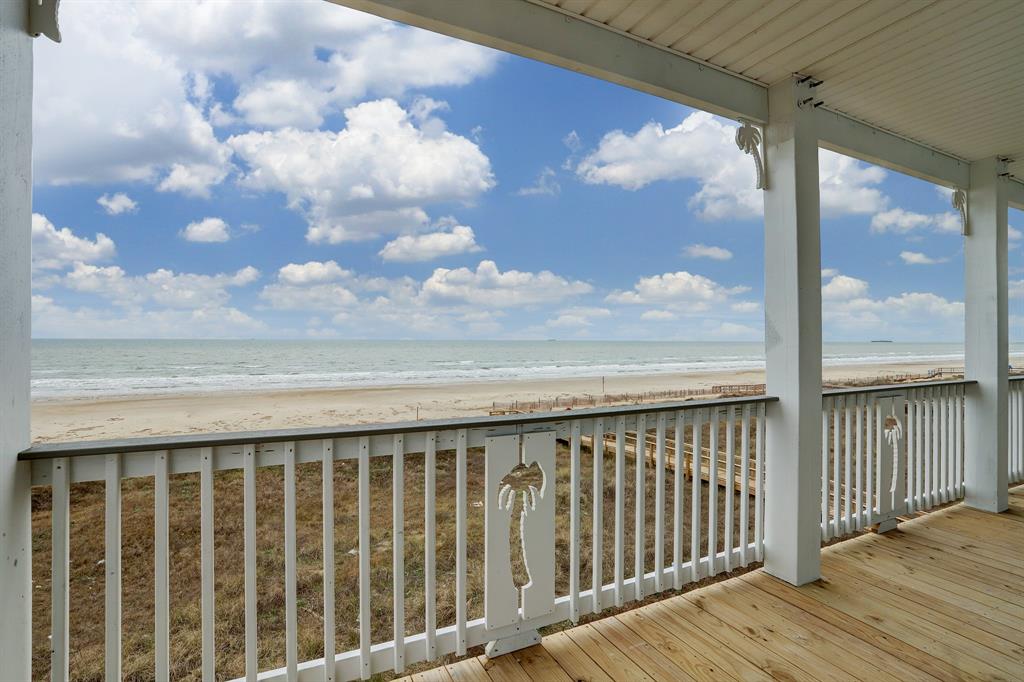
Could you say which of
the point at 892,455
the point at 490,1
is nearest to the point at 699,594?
the point at 892,455

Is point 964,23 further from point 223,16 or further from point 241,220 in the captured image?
point 241,220

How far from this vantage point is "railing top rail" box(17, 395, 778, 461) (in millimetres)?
1301

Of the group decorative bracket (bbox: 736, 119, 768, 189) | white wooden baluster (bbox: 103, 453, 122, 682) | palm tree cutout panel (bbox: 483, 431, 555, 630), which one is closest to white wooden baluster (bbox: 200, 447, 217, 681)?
white wooden baluster (bbox: 103, 453, 122, 682)

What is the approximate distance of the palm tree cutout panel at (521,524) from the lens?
1.84 m

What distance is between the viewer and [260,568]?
509 centimetres

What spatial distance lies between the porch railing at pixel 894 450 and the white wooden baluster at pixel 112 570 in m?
3.14

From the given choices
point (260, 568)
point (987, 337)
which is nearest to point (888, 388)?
point (987, 337)

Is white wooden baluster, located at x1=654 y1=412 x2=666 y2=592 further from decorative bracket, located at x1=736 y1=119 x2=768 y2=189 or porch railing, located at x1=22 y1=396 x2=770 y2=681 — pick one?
decorative bracket, located at x1=736 y1=119 x2=768 y2=189

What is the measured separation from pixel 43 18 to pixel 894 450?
4.46 meters

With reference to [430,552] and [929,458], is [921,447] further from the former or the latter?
[430,552]

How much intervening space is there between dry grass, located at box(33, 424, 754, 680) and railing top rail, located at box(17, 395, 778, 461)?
29.6 inches

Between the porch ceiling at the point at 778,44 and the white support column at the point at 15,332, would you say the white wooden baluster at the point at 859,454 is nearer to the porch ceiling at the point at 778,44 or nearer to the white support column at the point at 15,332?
the porch ceiling at the point at 778,44

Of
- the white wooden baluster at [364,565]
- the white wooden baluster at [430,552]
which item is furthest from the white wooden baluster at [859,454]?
the white wooden baluster at [364,565]

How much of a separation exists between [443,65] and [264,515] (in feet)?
88.1
